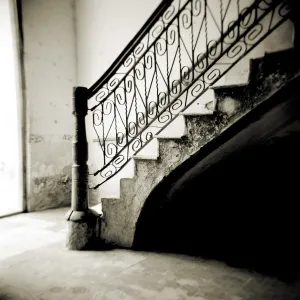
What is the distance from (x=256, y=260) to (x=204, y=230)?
3.63 feet

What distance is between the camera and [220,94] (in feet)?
10.5

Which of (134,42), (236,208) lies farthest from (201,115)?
(236,208)

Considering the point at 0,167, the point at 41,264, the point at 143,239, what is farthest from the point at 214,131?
the point at 0,167

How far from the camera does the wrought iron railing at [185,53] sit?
10.9ft

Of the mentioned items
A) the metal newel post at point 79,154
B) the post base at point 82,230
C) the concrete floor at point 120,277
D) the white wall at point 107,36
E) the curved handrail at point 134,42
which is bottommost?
the concrete floor at point 120,277

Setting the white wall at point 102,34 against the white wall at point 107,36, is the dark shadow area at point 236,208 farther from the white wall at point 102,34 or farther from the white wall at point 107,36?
the white wall at point 102,34

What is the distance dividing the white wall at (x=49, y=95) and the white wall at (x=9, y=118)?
20cm

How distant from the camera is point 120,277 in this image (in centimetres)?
317

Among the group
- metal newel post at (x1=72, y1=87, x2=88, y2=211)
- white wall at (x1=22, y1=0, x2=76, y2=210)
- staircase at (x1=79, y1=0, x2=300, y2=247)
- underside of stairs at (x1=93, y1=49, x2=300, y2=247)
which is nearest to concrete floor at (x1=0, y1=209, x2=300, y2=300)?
underside of stairs at (x1=93, y1=49, x2=300, y2=247)

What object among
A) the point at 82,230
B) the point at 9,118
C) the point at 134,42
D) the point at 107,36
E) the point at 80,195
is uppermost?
the point at 107,36

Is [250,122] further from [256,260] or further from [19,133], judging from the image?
[19,133]

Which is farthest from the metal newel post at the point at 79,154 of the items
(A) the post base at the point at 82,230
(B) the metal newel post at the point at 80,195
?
(A) the post base at the point at 82,230

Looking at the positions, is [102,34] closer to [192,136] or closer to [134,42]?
[134,42]

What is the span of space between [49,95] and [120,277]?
175 inches
